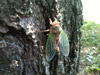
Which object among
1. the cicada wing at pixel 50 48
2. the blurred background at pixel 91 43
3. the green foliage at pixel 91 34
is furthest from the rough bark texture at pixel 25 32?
the green foliage at pixel 91 34

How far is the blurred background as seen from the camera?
279 cm

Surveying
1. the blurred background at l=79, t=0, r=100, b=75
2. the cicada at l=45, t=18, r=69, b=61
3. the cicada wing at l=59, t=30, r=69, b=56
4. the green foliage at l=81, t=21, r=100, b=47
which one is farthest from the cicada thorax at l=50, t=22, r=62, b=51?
the green foliage at l=81, t=21, r=100, b=47

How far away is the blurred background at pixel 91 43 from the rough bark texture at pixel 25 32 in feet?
5.74

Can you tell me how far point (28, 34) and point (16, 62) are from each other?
22 cm

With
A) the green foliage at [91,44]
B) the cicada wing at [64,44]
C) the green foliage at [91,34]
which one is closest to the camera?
the cicada wing at [64,44]

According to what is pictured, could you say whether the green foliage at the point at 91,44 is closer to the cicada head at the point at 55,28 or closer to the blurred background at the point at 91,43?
the blurred background at the point at 91,43

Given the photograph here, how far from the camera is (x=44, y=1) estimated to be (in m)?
1.08

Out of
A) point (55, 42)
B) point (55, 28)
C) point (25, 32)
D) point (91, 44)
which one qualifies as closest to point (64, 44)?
point (55, 42)

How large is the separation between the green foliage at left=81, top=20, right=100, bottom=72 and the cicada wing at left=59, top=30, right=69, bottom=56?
5.19ft

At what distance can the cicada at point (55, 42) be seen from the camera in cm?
114

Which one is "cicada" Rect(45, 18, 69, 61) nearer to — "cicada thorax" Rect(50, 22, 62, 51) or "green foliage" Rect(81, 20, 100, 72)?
"cicada thorax" Rect(50, 22, 62, 51)

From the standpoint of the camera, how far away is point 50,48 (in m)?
1.22

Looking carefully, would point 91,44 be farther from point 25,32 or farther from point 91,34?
point 25,32

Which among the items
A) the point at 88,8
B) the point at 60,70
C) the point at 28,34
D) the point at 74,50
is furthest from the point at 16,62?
the point at 88,8
